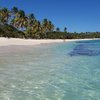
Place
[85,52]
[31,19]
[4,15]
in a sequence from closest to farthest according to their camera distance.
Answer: [85,52]
[4,15]
[31,19]

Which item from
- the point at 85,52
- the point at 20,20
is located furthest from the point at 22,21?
the point at 85,52

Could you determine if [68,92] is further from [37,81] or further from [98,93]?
[37,81]

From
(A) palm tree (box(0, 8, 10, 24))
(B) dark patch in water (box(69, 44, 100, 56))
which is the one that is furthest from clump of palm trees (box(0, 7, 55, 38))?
(B) dark patch in water (box(69, 44, 100, 56))

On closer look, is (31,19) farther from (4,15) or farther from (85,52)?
(85,52)

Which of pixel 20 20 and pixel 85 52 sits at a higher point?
pixel 20 20

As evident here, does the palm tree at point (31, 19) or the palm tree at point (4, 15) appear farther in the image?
the palm tree at point (31, 19)

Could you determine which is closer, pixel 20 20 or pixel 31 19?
pixel 20 20

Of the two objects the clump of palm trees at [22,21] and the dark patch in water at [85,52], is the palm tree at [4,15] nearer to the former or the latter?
the clump of palm trees at [22,21]

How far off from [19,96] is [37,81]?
2.69 m

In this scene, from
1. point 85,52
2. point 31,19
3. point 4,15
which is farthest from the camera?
point 31,19

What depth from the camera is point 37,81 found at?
38.0 feet

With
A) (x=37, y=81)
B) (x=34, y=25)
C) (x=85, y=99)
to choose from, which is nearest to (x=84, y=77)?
(x=37, y=81)

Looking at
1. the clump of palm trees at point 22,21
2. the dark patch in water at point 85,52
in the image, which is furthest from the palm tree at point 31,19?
the dark patch in water at point 85,52

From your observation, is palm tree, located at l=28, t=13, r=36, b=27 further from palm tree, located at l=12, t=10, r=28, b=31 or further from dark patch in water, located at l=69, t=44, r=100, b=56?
dark patch in water, located at l=69, t=44, r=100, b=56
